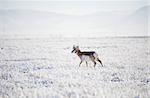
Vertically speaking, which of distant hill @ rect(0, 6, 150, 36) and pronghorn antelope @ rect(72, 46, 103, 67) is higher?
distant hill @ rect(0, 6, 150, 36)

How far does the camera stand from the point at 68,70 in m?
4.57

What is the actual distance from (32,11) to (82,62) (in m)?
1.16

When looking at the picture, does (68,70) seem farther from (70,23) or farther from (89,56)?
(70,23)

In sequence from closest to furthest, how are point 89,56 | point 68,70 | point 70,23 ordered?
point 68,70, point 89,56, point 70,23

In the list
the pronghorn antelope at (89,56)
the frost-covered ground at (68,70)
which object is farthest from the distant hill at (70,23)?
the pronghorn antelope at (89,56)

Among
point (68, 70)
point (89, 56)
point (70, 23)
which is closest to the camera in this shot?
point (68, 70)

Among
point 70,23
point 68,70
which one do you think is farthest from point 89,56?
point 70,23

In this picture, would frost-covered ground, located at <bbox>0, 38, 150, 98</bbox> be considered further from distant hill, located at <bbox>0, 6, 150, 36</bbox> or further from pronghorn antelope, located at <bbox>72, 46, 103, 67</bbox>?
distant hill, located at <bbox>0, 6, 150, 36</bbox>

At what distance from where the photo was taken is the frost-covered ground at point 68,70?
3.83 metres

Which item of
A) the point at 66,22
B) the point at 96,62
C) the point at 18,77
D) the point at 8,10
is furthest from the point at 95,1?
the point at 18,77

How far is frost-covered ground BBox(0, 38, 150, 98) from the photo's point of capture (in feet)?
12.6

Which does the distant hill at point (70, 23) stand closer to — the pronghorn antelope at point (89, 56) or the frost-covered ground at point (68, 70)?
the frost-covered ground at point (68, 70)

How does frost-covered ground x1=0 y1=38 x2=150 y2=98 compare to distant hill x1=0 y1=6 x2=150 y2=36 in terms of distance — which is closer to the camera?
frost-covered ground x1=0 y1=38 x2=150 y2=98

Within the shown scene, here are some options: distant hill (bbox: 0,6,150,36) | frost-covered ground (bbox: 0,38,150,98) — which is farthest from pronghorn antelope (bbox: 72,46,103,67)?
distant hill (bbox: 0,6,150,36)
